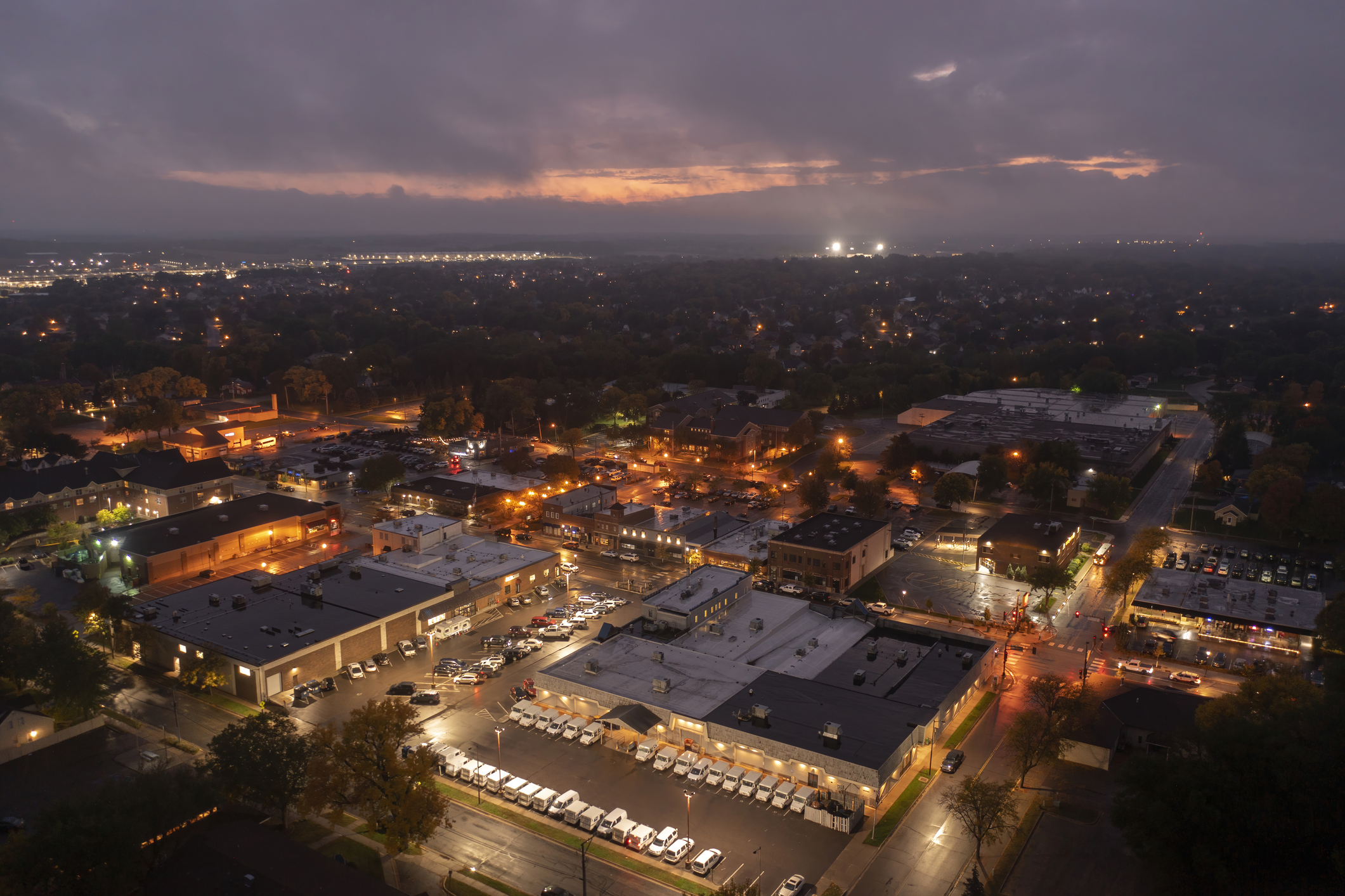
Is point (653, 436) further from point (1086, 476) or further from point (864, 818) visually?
point (864, 818)

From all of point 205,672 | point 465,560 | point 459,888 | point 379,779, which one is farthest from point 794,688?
point 205,672

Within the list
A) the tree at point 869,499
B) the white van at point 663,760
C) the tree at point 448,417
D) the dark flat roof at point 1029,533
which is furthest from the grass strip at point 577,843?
the tree at point 448,417

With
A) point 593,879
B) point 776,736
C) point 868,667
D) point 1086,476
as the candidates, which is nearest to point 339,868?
point 593,879

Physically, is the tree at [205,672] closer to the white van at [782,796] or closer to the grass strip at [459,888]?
the grass strip at [459,888]

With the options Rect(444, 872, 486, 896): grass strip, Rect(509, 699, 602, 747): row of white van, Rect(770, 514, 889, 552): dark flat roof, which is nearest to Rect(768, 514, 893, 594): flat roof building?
Rect(770, 514, 889, 552): dark flat roof

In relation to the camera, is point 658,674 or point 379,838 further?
point 658,674

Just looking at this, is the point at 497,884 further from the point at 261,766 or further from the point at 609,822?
the point at 261,766
